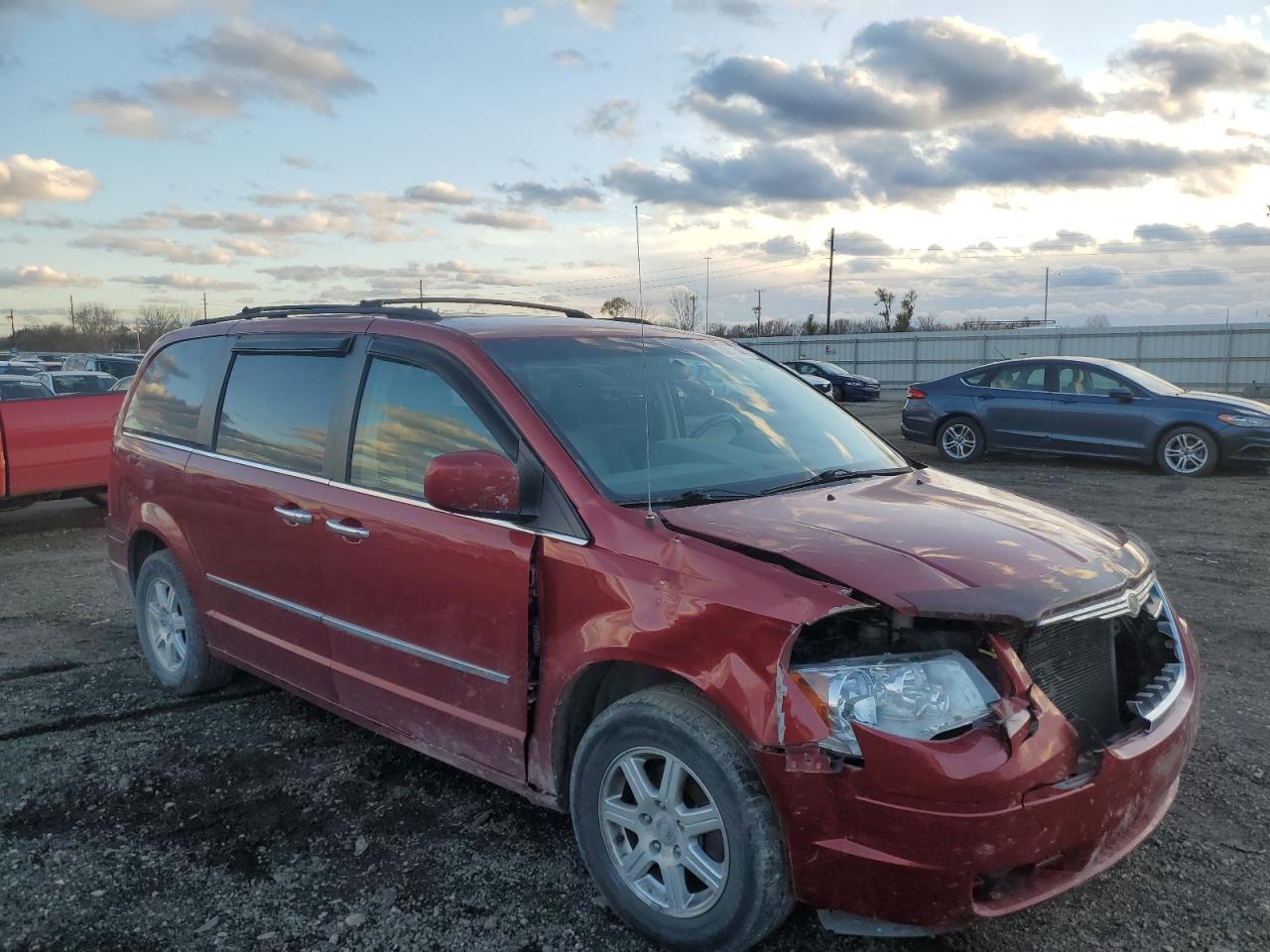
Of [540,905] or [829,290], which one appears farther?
[829,290]

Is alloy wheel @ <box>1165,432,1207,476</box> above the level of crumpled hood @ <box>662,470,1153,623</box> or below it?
below

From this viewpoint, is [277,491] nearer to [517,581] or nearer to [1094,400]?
[517,581]

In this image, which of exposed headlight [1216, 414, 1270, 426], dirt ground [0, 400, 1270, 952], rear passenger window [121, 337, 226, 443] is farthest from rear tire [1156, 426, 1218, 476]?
rear passenger window [121, 337, 226, 443]

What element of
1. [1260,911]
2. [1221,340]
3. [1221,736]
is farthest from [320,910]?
[1221,340]

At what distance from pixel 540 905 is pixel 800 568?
1385mm

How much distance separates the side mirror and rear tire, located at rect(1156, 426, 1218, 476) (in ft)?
37.9

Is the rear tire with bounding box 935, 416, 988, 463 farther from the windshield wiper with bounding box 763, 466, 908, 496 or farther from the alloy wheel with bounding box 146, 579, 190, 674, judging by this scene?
the alloy wheel with bounding box 146, 579, 190, 674

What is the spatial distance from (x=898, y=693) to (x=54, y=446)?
9.58m

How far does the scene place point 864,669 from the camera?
2.48 meters

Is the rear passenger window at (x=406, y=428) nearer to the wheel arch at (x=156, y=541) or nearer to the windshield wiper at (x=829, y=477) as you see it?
the windshield wiper at (x=829, y=477)

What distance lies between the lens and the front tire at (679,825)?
254 centimetres

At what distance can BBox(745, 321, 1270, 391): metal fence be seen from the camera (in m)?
32.8

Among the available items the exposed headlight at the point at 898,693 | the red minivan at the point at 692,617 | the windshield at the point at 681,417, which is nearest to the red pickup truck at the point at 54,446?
the red minivan at the point at 692,617

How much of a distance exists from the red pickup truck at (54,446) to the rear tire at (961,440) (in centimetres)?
1052
